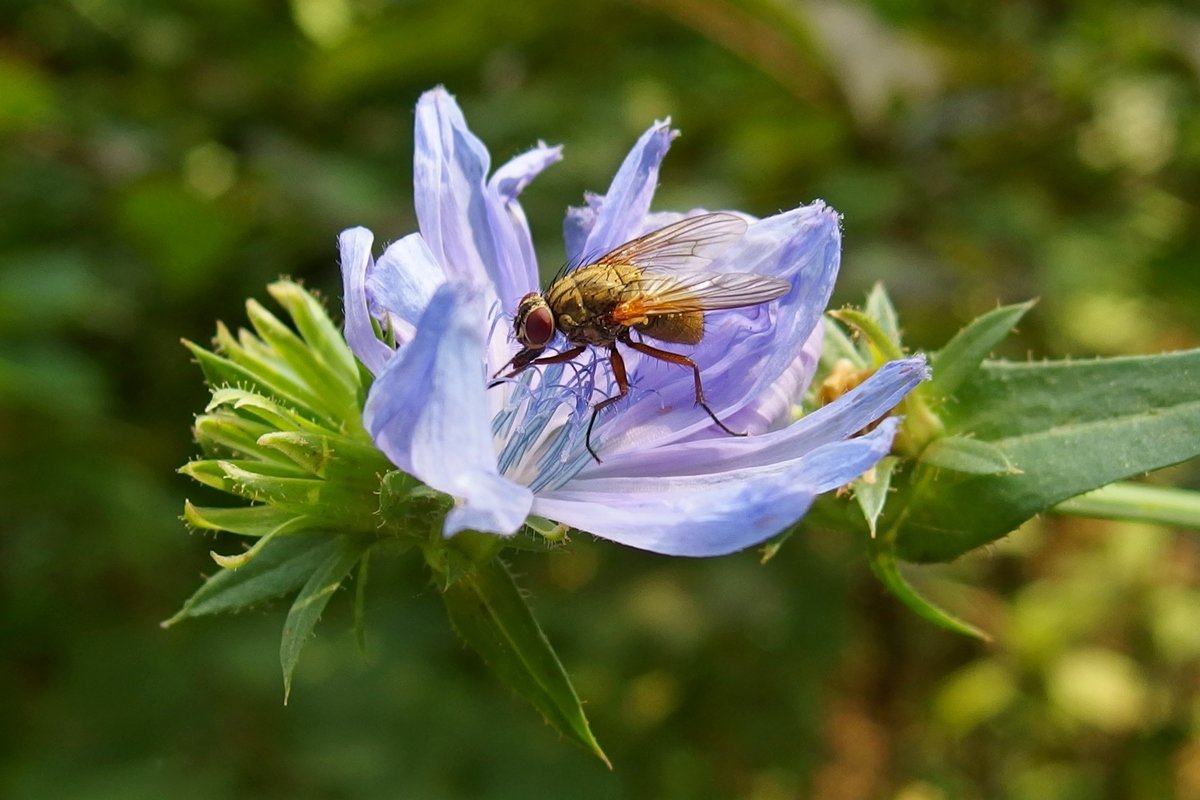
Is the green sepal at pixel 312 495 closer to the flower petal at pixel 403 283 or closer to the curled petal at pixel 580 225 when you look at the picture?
the flower petal at pixel 403 283

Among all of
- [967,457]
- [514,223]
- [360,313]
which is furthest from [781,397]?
[360,313]

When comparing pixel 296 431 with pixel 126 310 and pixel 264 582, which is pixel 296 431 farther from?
pixel 126 310

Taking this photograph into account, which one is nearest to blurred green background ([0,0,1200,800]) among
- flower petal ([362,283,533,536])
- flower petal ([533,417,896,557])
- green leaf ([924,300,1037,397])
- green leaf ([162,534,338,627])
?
green leaf ([924,300,1037,397])

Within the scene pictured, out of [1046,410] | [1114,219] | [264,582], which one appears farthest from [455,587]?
[1114,219]

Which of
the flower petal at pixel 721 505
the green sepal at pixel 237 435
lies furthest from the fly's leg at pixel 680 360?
the green sepal at pixel 237 435

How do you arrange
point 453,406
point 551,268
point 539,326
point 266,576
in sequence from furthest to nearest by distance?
point 551,268 → point 539,326 → point 266,576 → point 453,406

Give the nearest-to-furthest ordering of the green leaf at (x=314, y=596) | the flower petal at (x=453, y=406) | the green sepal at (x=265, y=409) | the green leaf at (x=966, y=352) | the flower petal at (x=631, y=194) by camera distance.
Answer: the flower petal at (x=453, y=406), the green leaf at (x=314, y=596), the green sepal at (x=265, y=409), the flower petal at (x=631, y=194), the green leaf at (x=966, y=352)

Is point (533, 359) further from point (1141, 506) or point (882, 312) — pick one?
point (1141, 506)
